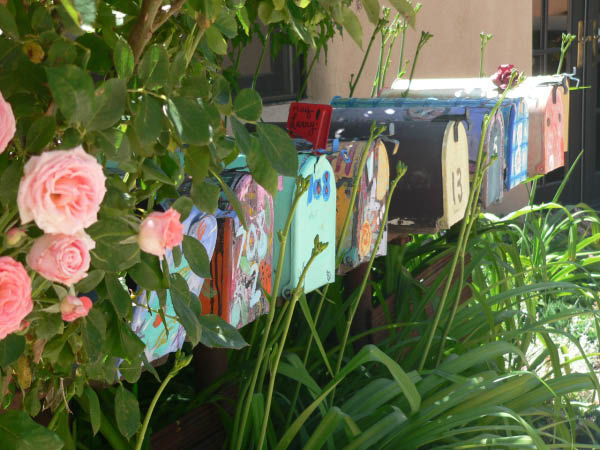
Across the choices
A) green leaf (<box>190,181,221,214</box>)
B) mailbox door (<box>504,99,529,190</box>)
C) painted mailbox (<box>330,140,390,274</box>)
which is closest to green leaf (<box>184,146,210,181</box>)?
green leaf (<box>190,181,221,214</box>)

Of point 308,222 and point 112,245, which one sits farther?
point 308,222

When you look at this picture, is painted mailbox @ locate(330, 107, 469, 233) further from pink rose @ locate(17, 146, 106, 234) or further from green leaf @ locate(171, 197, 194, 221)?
pink rose @ locate(17, 146, 106, 234)

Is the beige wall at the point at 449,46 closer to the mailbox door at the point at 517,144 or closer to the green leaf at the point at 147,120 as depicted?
the mailbox door at the point at 517,144

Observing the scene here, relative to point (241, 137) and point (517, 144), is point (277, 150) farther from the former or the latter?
point (517, 144)

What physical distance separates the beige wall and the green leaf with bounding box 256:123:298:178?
1.89 metres

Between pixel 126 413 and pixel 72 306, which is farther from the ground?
pixel 72 306

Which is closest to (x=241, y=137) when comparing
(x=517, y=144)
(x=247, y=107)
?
(x=247, y=107)

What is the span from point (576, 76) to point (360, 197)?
465 centimetres

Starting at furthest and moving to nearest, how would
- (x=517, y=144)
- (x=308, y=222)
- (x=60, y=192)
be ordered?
(x=517, y=144) < (x=308, y=222) < (x=60, y=192)

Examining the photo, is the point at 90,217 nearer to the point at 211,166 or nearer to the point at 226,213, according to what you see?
the point at 211,166

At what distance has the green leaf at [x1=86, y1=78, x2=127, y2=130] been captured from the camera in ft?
1.77

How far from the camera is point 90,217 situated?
46 cm

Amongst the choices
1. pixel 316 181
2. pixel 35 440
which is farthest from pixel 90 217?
pixel 316 181

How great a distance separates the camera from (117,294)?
65 centimetres
